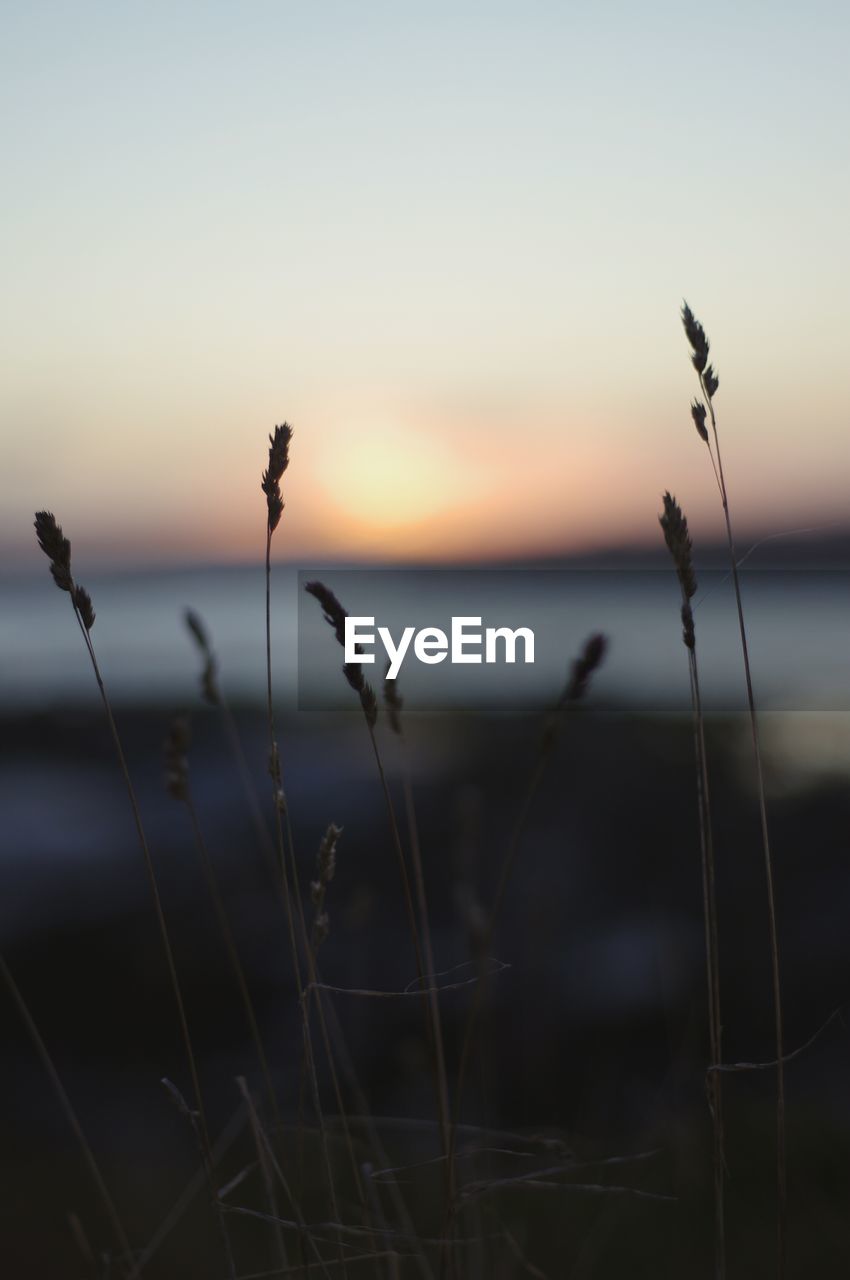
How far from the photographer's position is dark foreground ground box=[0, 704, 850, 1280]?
242 centimetres

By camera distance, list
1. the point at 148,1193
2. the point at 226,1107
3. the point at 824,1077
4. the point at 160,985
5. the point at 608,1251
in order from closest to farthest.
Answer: the point at 608,1251, the point at 148,1193, the point at 824,1077, the point at 226,1107, the point at 160,985

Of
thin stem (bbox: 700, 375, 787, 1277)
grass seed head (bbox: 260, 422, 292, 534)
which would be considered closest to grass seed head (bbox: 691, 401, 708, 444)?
thin stem (bbox: 700, 375, 787, 1277)

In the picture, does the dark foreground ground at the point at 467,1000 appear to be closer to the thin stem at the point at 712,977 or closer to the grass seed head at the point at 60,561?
the thin stem at the point at 712,977

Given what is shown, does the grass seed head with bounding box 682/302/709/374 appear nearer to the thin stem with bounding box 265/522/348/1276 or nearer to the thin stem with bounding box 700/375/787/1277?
the thin stem with bounding box 700/375/787/1277

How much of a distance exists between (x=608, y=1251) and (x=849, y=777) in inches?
207

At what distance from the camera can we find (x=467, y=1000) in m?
5.16

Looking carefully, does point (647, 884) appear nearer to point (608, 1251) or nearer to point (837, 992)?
point (837, 992)

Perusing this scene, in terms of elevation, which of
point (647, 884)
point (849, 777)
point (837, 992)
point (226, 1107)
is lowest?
point (226, 1107)

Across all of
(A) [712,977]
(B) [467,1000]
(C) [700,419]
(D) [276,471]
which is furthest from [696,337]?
(B) [467,1000]

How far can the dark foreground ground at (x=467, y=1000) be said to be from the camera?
242 cm

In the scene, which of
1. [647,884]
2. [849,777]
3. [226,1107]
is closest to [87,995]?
[226,1107]

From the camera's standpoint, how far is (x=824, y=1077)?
4.27 metres

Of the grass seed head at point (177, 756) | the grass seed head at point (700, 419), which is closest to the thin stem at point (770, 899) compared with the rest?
the grass seed head at point (700, 419)

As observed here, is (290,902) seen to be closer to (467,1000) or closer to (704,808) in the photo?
(704,808)
